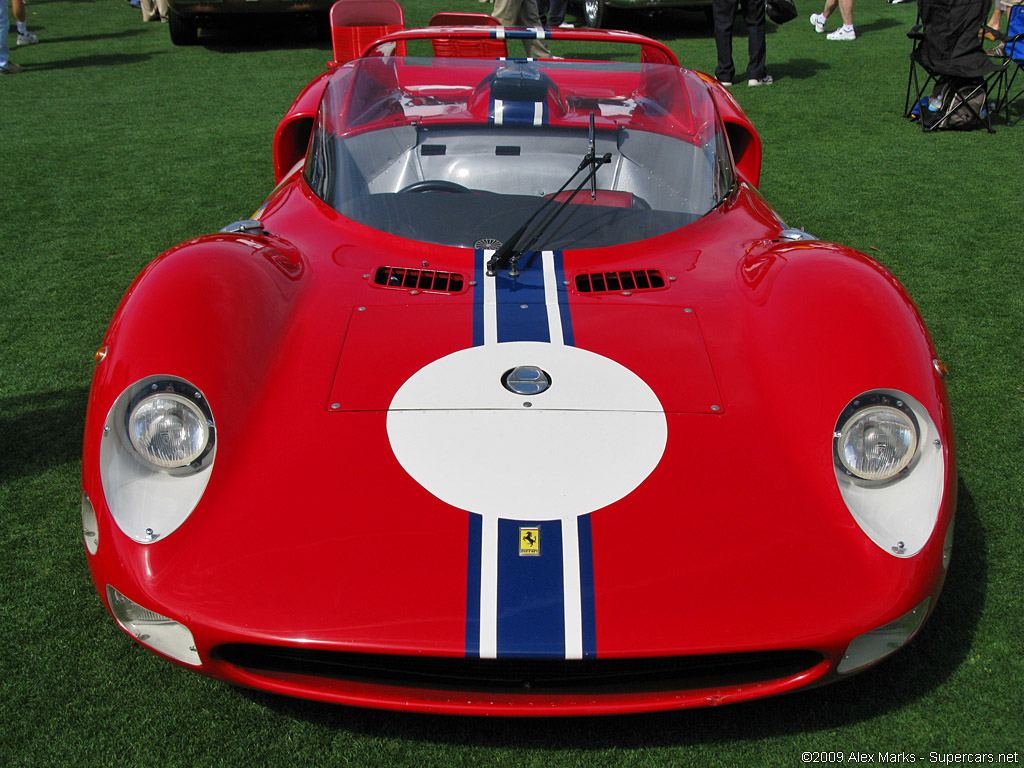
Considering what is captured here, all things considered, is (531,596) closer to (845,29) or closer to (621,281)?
(621,281)

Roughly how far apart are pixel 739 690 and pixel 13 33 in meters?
11.6

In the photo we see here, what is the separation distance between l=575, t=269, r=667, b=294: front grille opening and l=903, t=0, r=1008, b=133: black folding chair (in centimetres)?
482

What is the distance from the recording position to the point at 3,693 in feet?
6.60

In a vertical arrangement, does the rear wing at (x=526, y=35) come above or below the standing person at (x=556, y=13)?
above

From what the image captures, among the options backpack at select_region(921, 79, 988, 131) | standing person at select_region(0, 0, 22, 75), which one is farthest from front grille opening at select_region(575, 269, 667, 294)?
standing person at select_region(0, 0, 22, 75)

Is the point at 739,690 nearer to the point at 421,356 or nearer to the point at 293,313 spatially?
the point at 421,356

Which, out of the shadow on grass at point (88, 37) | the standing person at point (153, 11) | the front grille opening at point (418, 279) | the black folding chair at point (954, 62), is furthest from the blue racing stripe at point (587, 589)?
the standing person at point (153, 11)

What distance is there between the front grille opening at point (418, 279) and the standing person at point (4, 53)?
23.9 feet

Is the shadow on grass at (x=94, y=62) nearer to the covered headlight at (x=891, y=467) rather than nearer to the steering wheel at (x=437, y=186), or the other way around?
the steering wheel at (x=437, y=186)

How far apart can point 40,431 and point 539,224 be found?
1852mm

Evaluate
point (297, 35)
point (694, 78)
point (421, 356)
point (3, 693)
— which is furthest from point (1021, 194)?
point (297, 35)

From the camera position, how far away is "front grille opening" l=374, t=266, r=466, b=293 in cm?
246

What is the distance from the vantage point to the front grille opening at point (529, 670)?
169 cm

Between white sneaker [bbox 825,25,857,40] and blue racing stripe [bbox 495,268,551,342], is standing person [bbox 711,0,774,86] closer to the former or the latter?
white sneaker [bbox 825,25,857,40]
